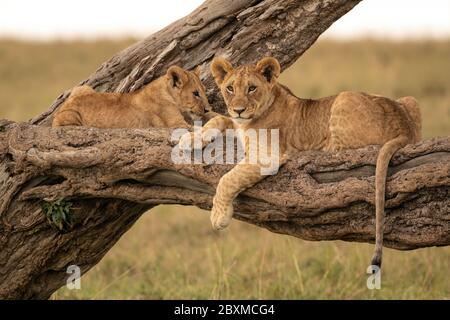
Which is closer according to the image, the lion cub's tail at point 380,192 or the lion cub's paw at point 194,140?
the lion cub's tail at point 380,192

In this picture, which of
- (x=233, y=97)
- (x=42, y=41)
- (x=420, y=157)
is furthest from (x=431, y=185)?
(x=42, y=41)

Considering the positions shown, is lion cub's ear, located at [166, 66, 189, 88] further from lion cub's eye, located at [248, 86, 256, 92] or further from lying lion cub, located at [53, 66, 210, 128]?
lion cub's eye, located at [248, 86, 256, 92]

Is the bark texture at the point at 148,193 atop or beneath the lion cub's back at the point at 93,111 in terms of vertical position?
beneath

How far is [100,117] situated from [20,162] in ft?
1.83

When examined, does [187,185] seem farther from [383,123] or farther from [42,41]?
[42,41]

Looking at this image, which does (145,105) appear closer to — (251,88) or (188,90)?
(188,90)

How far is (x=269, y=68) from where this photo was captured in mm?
5594

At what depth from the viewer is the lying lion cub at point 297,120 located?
5102 millimetres

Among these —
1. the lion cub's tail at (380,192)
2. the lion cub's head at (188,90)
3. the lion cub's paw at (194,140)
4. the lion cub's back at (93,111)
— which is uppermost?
the lion cub's head at (188,90)

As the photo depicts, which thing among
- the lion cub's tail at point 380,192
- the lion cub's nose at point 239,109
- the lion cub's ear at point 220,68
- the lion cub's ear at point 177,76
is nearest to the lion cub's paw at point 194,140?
the lion cub's nose at point 239,109

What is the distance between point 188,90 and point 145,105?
12.0 inches

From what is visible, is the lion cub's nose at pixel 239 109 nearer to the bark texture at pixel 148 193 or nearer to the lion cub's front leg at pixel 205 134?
the lion cub's front leg at pixel 205 134

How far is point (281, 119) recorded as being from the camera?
5.60 meters
